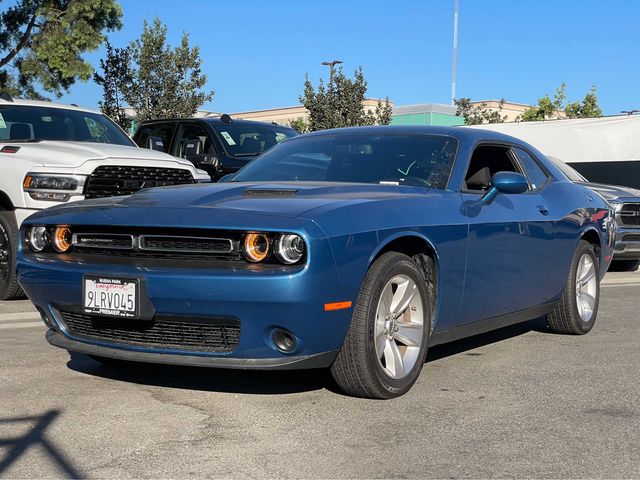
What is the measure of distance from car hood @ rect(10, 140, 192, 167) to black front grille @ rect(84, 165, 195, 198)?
3.9 inches

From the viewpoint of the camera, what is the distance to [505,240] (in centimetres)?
545

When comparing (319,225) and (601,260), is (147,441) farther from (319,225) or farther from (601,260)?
(601,260)

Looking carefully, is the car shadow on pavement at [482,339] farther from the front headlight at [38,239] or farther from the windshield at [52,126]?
the windshield at [52,126]

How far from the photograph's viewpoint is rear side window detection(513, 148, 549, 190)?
250 inches

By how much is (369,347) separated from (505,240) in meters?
1.58

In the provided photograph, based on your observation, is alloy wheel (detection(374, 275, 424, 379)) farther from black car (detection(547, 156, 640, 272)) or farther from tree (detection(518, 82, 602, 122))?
tree (detection(518, 82, 602, 122))

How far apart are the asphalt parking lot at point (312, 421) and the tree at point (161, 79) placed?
62.3 ft

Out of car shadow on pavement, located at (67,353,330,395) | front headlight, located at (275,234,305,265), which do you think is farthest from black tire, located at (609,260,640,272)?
front headlight, located at (275,234,305,265)

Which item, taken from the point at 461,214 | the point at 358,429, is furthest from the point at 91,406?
the point at 461,214

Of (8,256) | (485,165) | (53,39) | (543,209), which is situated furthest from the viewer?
(53,39)

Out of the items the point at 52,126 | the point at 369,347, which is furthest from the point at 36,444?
the point at 52,126

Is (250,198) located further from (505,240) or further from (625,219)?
(625,219)

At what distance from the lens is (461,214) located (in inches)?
199

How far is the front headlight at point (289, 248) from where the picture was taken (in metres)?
3.96
